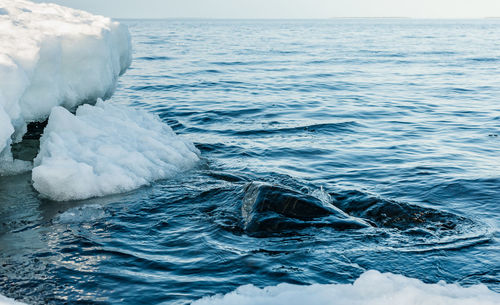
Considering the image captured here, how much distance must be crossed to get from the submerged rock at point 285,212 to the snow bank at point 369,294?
163 cm

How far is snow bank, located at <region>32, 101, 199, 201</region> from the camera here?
7043 mm

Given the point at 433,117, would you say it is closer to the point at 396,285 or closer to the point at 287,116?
the point at 287,116

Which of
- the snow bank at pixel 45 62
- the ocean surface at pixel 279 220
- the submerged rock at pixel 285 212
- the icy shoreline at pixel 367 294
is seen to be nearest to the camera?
the icy shoreline at pixel 367 294

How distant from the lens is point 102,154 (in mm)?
7879

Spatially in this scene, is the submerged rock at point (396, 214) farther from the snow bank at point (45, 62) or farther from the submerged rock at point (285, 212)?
the snow bank at point (45, 62)

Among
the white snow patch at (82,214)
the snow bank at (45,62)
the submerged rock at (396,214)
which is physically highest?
the snow bank at (45,62)

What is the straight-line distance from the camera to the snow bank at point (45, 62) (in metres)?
6.90

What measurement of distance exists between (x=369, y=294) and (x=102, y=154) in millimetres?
4854

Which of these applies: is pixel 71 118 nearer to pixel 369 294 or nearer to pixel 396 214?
pixel 396 214

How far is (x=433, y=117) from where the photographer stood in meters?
13.7

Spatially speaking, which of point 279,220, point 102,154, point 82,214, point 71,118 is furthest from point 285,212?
point 71,118

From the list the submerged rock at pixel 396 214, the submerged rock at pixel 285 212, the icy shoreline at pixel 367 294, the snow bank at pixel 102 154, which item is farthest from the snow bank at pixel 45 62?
the submerged rock at pixel 396 214

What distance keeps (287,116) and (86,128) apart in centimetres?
655

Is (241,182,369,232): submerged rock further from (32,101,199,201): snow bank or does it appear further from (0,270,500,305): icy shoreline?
(32,101,199,201): snow bank
